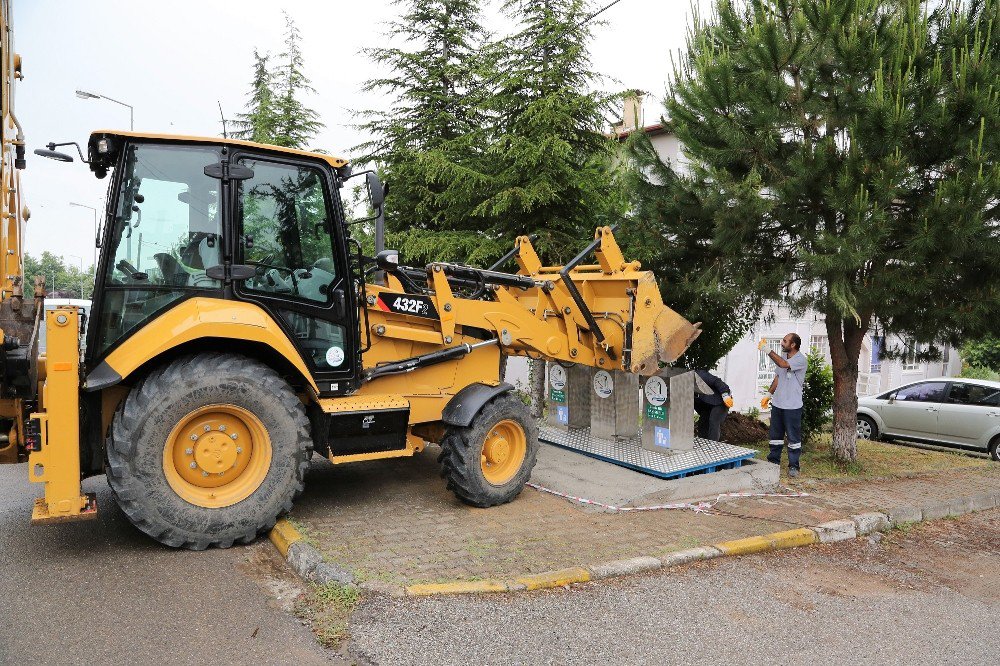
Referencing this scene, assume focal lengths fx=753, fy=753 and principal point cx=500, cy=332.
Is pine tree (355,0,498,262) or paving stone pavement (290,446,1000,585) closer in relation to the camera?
paving stone pavement (290,446,1000,585)

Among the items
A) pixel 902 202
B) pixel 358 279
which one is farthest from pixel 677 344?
pixel 358 279

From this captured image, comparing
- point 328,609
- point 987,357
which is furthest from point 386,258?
point 987,357

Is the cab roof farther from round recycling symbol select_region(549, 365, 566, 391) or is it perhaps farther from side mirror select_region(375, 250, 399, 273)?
round recycling symbol select_region(549, 365, 566, 391)

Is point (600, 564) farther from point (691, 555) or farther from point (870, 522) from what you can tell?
point (870, 522)

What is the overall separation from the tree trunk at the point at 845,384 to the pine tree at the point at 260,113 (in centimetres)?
1402

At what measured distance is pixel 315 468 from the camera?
26.1ft

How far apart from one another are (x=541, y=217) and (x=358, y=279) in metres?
5.72

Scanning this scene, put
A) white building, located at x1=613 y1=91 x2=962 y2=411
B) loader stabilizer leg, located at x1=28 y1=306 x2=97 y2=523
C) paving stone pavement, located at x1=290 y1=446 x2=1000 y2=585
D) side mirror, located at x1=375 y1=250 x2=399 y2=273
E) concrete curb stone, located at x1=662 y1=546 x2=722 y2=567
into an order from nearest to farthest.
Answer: loader stabilizer leg, located at x1=28 y1=306 x2=97 y2=523 → paving stone pavement, located at x1=290 y1=446 x2=1000 y2=585 → concrete curb stone, located at x1=662 y1=546 x2=722 y2=567 → side mirror, located at x1=375 y1=250 x2=399 y2=273 → white building, located at x1=613 y1=91 x2=962 y2=411

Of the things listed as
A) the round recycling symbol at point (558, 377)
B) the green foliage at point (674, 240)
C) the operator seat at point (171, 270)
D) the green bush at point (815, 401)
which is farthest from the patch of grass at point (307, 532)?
the green bush at point (815, 401)

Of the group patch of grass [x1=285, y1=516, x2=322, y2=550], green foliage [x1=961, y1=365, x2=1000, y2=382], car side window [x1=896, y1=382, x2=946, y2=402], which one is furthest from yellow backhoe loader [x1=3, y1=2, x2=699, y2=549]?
green foliage [x1=961, y1=365, x2=1000, y2=382]

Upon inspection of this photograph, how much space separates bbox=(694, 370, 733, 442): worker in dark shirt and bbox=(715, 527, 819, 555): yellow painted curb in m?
3.17

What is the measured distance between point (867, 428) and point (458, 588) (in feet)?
40.1

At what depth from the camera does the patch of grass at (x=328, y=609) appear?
13.8 ft

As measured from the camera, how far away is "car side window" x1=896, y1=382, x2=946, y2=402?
45.6ft
